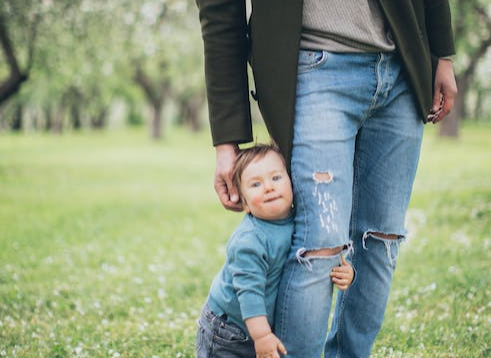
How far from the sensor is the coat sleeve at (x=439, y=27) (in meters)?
2.87

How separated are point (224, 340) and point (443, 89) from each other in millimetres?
1555

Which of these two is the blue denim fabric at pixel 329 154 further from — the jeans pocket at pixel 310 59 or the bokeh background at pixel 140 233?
the bokeh background at pixel 140 233

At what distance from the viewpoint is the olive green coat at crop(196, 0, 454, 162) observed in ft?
8.07

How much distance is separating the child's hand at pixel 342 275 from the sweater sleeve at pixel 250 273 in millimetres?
285

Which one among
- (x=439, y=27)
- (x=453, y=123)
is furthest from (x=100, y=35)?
(x=453, y=123)

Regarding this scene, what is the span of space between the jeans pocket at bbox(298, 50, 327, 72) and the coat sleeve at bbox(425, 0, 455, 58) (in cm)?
74

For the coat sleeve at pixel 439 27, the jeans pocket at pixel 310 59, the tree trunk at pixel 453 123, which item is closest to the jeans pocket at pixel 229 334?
the jeans pocket at pixel 310 59

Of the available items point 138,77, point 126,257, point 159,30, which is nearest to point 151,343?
point 126,257

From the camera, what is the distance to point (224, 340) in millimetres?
2777

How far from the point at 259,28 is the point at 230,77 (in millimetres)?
244

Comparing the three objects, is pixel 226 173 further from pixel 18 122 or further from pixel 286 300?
pixel 18 122

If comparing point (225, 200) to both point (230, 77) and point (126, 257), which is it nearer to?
point (230, 77)

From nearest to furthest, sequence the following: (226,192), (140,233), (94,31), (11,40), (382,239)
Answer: (226,192) → (382,239) → (140,233) → (11,40) → (94,31)

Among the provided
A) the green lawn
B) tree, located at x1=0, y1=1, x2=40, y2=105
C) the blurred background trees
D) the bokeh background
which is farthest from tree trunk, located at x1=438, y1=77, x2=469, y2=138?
tree, located at x1=0, y1=1, x2=40, y2=105
